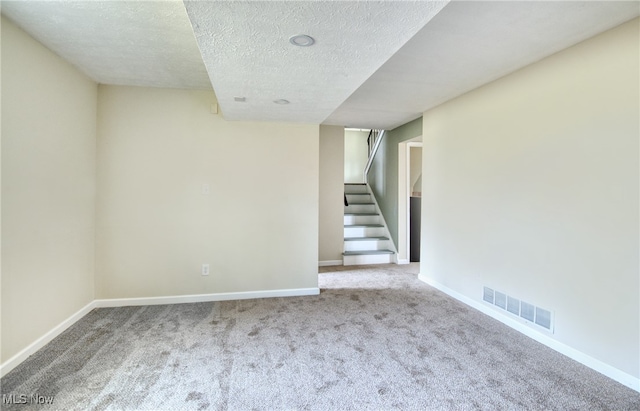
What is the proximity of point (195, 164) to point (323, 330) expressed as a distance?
2.27 meters

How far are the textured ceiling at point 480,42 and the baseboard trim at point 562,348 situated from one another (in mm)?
2301

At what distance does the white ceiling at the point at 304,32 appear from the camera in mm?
1539

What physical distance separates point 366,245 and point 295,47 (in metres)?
4.36

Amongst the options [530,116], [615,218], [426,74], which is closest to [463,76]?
[426,74]

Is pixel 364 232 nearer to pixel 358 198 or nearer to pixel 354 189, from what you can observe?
pixel 358 198

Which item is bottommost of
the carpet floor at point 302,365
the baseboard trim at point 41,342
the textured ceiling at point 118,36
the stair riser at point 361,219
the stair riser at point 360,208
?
the carpet floor at point 302,365

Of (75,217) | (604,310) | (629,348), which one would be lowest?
(629,348)

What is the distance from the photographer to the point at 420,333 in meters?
2.76

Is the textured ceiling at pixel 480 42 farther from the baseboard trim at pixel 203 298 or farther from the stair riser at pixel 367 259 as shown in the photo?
the stair riser at pixel 367 259

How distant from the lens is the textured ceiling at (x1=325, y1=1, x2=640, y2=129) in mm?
1885

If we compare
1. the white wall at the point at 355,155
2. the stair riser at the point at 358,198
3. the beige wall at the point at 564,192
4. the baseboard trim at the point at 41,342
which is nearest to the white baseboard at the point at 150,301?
the baseboard trim at the point at 41,342

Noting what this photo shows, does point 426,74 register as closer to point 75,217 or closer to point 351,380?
point 351,380

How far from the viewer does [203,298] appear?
358 centimetres

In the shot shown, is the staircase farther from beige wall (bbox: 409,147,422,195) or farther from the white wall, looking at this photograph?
the white wall
